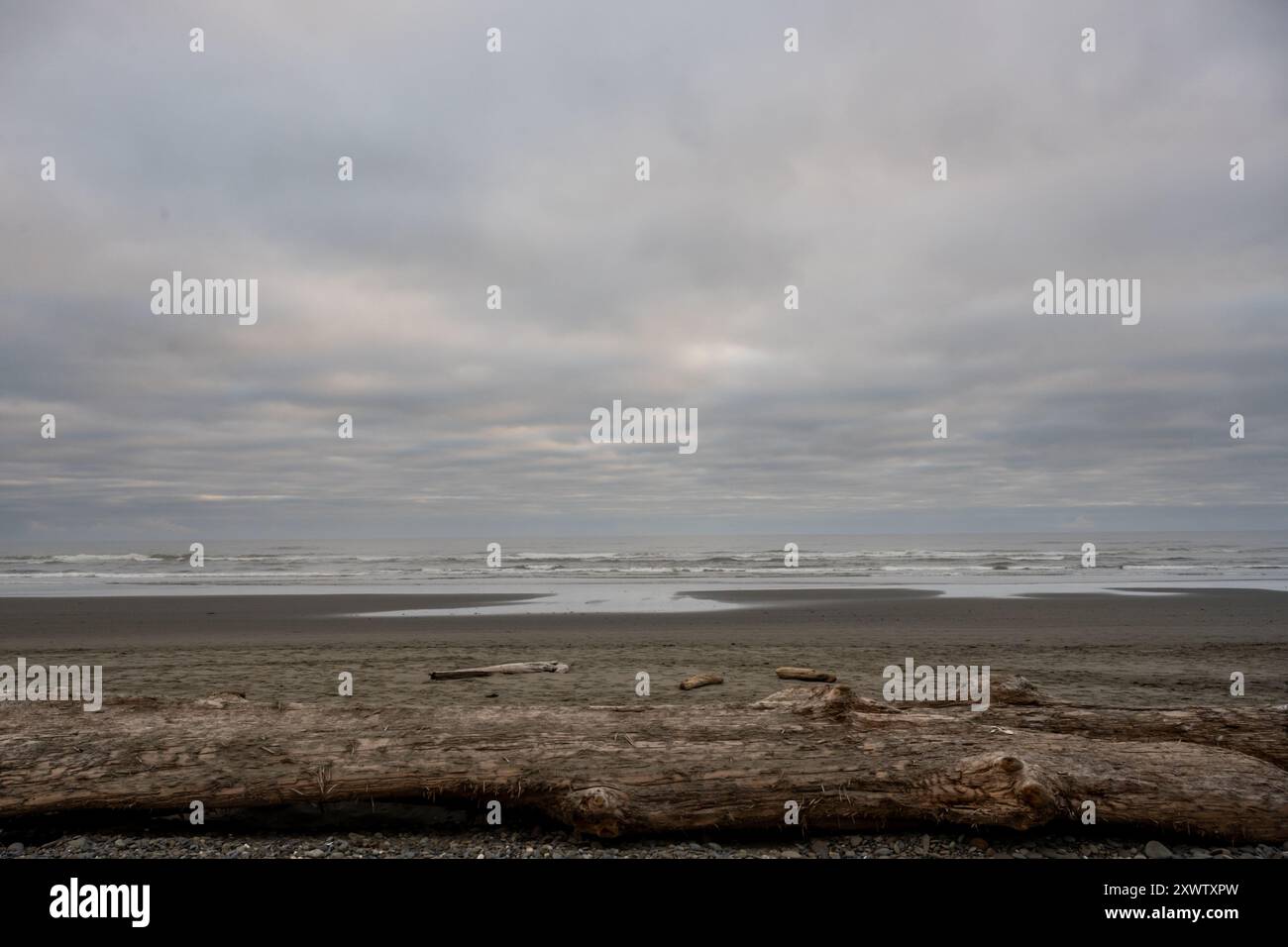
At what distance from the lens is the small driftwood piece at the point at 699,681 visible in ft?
32.4

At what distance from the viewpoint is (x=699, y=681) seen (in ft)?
32.9

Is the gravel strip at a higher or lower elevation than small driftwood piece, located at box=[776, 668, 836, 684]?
higher

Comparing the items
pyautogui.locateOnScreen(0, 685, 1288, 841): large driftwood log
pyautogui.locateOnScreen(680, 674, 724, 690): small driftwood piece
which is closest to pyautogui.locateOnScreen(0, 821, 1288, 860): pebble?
pyautogui.locateOnScreen(0, 685, 1288, 841): large driftwood log

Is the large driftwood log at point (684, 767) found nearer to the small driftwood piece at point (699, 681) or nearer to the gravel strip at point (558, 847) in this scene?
the gravel strip at point (558, 847)

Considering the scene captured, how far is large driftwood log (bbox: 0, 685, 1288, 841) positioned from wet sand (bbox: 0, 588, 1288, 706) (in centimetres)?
365

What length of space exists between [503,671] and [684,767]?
6528 millimetres

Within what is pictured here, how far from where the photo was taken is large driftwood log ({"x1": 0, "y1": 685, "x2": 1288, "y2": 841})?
4.41 m

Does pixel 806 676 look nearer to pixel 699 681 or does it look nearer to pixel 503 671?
pixel 699 681

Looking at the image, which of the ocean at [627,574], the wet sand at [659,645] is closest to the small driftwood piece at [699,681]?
the wet sand at [659,645]

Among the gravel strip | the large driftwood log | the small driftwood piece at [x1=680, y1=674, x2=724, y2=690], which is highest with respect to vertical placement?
the large driftwood log

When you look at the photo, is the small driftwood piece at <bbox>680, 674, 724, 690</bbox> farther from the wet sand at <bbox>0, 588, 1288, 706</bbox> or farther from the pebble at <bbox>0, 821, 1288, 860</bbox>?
the pebble at <bbox>0, 821, 1288, 860</bbox>
